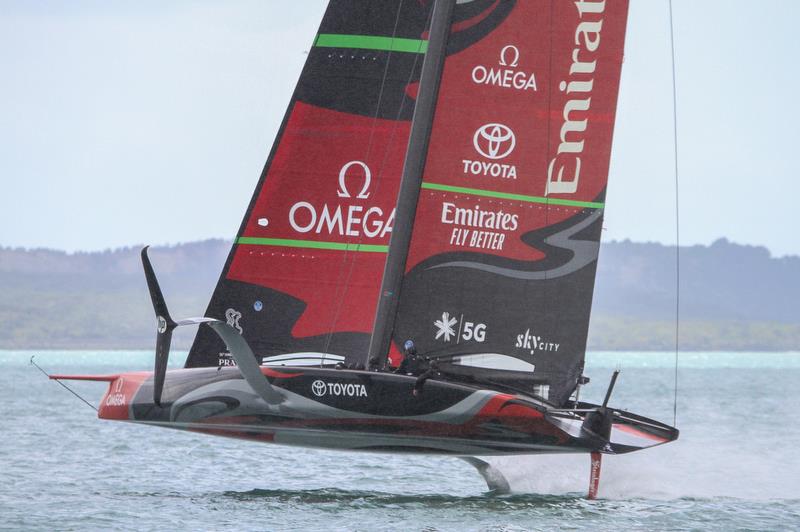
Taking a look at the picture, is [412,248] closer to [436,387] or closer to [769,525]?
[436,387]

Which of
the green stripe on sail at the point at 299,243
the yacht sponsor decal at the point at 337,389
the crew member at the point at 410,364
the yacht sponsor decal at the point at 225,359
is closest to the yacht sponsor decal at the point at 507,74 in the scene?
the green stripe on sail at the point at 299,243

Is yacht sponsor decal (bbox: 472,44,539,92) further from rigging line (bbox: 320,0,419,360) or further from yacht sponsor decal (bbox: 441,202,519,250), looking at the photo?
yacht sponsor decal (bbox: 441,202,519,250)

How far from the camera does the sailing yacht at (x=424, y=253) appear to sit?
1197 cm

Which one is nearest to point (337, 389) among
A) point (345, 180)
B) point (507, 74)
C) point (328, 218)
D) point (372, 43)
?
point (328, 218)

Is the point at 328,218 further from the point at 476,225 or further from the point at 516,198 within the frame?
the point at 516,198

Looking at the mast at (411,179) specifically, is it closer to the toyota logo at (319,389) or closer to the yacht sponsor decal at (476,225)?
the yacht sponsor decal at (476,225)

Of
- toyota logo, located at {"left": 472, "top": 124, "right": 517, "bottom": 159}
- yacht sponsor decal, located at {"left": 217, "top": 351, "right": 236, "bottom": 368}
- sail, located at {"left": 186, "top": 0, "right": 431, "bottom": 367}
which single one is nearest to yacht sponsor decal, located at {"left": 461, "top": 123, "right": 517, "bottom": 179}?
toyota logo, located at {"left": 472, "top": 124, "right": 517, "bottom": 159}

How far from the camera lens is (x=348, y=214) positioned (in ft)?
44.4

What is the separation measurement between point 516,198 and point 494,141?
0.56 metres

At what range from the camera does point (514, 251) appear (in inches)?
507

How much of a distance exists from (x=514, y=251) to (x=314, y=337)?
207 centimetres

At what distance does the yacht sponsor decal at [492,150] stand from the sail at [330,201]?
105cm

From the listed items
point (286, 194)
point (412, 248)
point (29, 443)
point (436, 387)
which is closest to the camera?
point (436, 387)

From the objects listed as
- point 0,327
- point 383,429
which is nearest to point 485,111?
point 383,429
